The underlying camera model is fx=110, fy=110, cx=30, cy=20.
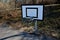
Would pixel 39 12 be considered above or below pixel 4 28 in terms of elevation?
above

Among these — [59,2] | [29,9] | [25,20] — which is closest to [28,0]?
[29,9]

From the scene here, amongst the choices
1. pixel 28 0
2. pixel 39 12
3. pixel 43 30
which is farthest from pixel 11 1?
pixel 43 30

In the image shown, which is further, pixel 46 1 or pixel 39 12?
pixel 46 1

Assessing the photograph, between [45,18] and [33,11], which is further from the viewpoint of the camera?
[45,18]

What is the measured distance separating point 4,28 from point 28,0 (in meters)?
0.69

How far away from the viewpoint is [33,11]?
1.92 m

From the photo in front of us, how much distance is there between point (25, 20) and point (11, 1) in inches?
18.2

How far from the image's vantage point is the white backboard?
1904 millimetres

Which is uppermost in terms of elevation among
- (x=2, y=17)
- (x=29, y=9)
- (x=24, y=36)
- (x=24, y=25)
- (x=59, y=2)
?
(x=59, y=2)

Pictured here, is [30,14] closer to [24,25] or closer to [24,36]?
[24,25]

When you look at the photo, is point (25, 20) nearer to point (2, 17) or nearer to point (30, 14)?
point (30, 14)

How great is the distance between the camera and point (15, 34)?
1.94m

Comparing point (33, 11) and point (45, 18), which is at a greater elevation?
point (33, 11)

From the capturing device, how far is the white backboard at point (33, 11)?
6.25 ft
